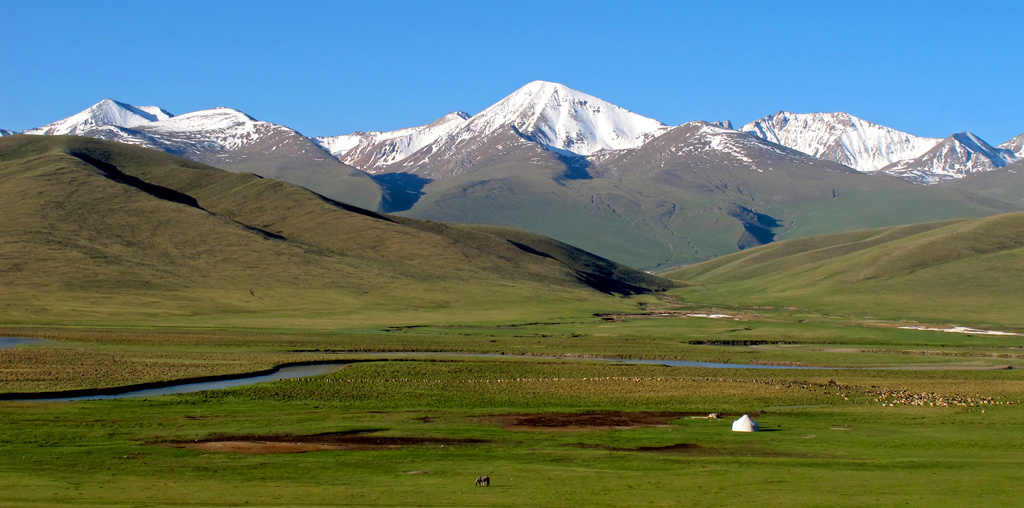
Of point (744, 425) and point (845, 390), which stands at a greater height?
point (845, 390)

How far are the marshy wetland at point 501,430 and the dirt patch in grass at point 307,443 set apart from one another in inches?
7.8

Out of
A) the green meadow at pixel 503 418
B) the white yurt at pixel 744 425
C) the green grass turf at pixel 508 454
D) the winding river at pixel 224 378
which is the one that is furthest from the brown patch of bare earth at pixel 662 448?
the winding river at pixel 224 378

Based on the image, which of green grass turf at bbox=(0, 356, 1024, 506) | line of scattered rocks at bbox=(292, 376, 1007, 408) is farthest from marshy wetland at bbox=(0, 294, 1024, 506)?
line of scattered rocks at bbox=(292, 376, 1007, 408)

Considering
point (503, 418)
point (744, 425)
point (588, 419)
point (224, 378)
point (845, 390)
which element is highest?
point (845, 390)

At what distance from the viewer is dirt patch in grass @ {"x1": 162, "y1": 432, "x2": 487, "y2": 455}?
129 ft

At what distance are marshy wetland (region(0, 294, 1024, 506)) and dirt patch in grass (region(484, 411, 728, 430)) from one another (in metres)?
0.17

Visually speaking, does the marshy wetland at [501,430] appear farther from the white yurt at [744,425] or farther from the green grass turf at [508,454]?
the white yurt at [744,425]

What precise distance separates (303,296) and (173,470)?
14555cm

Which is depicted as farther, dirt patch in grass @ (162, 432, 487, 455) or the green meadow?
dirt patch in grass @ (162, 432, 487, 455)

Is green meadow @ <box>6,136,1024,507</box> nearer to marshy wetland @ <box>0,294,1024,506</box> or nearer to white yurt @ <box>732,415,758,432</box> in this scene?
marshy wetland @ <box>0,294,1024,506</box>

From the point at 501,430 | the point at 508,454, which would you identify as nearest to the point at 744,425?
the point at 501,430

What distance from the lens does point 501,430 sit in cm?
4581

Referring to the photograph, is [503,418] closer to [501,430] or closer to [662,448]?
[501,430]

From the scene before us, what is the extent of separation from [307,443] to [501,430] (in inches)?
376
